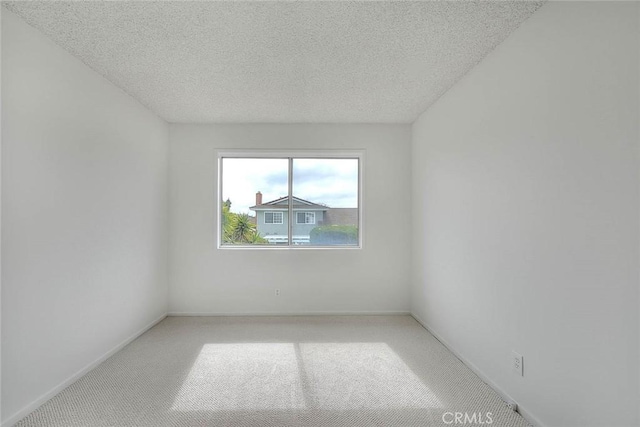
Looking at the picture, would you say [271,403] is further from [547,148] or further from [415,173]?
[415,173]

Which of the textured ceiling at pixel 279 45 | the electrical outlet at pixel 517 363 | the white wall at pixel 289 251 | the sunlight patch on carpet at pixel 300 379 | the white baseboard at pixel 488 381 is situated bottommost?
the sunlight patch on carpet at pixel 300 379

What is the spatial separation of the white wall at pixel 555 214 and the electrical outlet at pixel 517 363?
5 centimetres

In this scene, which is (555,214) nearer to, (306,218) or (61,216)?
(306,218)

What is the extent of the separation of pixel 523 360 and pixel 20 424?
3039 mm

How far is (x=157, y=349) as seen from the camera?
2822 millimetres

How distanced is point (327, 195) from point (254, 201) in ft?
3.20

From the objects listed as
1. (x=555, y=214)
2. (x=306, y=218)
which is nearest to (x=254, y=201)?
(x=306, y=218)

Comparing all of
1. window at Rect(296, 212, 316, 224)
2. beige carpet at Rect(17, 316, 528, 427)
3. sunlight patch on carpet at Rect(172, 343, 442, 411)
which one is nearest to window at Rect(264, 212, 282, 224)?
window at Rect(296, 212, 316, 224)

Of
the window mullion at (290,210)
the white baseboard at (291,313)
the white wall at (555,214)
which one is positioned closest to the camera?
the white wall at (555,214)

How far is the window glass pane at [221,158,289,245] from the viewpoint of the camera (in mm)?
3984

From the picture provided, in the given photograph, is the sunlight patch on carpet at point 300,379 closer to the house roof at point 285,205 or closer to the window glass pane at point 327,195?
the window glass pane at point 327,195

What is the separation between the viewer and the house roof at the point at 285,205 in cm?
402

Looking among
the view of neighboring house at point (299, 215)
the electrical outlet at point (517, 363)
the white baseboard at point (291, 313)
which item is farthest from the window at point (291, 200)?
the electrical outlet at point (517, 363)

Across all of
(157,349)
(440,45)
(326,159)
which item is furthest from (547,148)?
(157,349)
